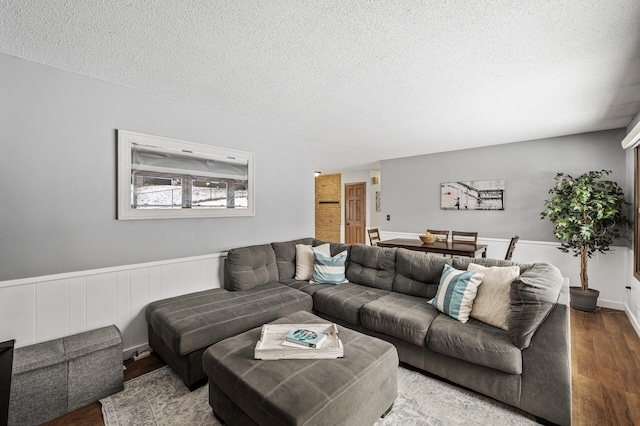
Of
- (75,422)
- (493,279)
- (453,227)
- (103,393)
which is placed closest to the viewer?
(75,422)

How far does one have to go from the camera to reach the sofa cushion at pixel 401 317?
216 centimetres

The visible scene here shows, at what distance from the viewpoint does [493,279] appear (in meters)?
2.19

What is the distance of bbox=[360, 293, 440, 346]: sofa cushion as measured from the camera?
85.2 inches

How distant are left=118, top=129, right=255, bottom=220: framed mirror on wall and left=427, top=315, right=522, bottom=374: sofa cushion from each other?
2474 millimetres

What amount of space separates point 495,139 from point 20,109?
18.3 feet

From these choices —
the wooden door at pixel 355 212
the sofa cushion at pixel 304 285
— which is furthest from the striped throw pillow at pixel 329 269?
the wooden door at pixel 355 212

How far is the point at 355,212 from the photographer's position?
799 centimetres

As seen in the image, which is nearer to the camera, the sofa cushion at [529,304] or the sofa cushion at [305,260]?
the sofa cushion at [529,304]

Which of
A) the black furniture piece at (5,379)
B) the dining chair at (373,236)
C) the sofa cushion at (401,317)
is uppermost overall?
the dining chair at (373,236)

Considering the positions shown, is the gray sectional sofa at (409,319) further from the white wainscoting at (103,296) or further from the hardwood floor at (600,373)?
the hardwood floor at (600,373)

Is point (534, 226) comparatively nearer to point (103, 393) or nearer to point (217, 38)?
point (217, 38)

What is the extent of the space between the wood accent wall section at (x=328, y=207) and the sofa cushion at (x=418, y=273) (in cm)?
537

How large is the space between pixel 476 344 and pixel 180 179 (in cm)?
297

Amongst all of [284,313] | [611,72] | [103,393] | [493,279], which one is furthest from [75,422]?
[611,72]
